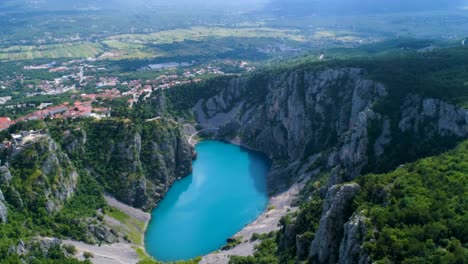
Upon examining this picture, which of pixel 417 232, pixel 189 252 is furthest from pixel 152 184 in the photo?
pixel 417 232

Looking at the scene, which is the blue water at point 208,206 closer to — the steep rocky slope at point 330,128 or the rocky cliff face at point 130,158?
the rocky cliff face at point 130,158

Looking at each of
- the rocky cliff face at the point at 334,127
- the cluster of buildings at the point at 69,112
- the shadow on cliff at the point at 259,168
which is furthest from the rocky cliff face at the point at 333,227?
the cluster of buildings at the point at 69,112

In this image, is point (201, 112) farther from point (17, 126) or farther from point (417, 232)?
point (417, 232)

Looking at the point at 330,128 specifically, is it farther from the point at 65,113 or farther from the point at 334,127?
the point at 65,113

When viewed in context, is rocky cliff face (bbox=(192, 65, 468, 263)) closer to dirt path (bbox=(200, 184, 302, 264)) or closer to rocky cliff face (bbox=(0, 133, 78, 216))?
dirt path (bbox=(200, 184, 302, 264))

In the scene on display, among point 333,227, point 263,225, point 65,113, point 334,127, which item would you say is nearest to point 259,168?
point 334,127

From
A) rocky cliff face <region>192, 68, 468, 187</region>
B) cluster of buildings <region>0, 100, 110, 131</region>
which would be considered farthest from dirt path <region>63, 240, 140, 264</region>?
cluster of buildings <region>0, 100, 110, 131</region>
